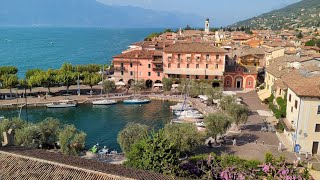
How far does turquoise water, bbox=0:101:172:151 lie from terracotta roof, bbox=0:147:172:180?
2249 centimetres

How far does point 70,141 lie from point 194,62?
36180 millimetres

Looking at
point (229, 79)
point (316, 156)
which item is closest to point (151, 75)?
point (229, 79)

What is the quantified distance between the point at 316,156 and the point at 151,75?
38.8 m

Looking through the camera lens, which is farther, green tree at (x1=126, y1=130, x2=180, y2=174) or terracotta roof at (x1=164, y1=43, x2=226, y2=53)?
terracotta roof at (x1=164, y1=43, x2=226, y2=53)

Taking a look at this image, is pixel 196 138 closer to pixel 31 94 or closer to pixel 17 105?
pixel 17 105

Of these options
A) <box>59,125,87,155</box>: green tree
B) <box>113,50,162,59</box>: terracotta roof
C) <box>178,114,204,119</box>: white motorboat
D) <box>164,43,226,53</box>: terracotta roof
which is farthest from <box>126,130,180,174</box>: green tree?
<box>113,50,162,59</box>: terracotta roof

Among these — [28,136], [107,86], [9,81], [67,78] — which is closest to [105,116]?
[107,86]

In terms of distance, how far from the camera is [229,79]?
64125mm

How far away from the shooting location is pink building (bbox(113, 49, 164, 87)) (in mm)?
65375

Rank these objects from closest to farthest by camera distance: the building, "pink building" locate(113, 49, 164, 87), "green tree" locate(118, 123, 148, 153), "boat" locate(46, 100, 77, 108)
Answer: "green tree" locate(118, 123, 148, 153)
the building
"boat" locate(46, 100, 77, 108)
"pink building" locate(113, 49, 164, 87)

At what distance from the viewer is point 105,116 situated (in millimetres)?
48938

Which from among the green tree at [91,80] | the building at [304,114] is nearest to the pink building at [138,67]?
the green tree at [91,80]

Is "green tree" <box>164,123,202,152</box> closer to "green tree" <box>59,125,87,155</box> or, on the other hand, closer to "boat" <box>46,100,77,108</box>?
"green tree" <box>59,125,87,155</box>

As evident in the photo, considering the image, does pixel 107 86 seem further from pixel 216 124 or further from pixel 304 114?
pixel 304 114
